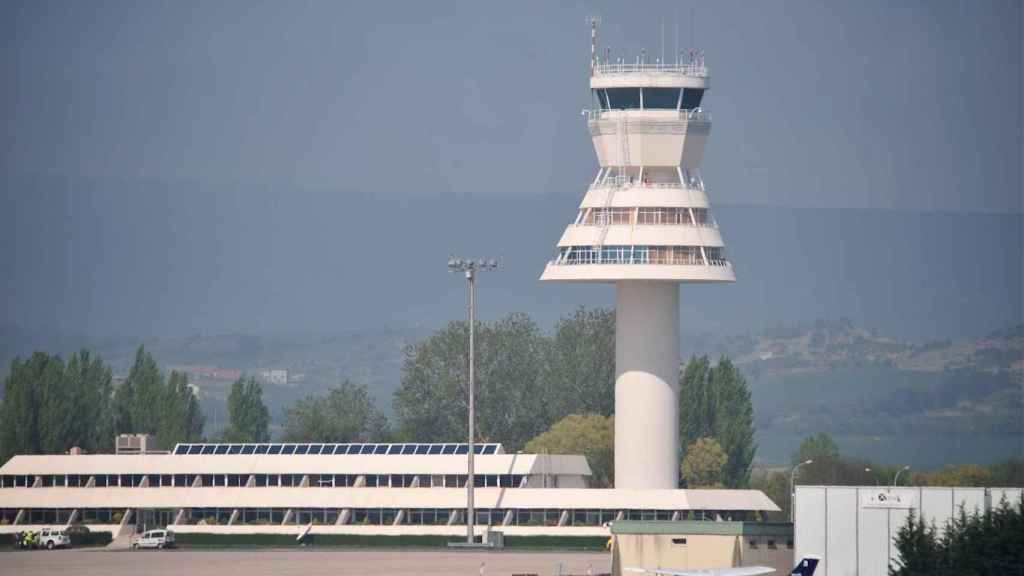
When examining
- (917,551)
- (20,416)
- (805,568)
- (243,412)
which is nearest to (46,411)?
(20,416)

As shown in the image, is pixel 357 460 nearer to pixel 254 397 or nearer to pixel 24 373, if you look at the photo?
pixel 24 373

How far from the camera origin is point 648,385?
126 metres

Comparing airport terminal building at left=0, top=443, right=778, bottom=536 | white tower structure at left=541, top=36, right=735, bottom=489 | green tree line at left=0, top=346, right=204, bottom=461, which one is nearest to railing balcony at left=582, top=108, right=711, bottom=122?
white tower structure at left=541, top=36, right=735, bottom=489

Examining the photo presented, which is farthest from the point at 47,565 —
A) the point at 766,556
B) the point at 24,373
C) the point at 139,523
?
the point at 24,373

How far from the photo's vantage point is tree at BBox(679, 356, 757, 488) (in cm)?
17538

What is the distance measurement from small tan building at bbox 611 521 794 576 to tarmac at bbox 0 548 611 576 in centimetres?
237

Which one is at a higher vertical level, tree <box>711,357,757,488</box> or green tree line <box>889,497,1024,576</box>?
tree <box>711,357,757,488</box>

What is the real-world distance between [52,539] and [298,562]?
24.5 meters

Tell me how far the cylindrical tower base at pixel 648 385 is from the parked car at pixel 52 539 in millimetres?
34416

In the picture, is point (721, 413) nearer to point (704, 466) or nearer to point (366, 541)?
point (704, 466)

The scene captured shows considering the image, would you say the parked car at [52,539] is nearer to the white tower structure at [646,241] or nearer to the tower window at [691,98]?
the white tower structure at [646,241]

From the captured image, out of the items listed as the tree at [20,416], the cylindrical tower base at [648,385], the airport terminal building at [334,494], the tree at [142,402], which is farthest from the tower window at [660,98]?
the tree at [142,402]

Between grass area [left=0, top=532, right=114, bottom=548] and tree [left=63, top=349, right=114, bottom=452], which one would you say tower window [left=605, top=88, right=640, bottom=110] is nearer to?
grass area [left=0, top=532, right=114, bottom=548]

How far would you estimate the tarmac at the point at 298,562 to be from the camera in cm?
9956
